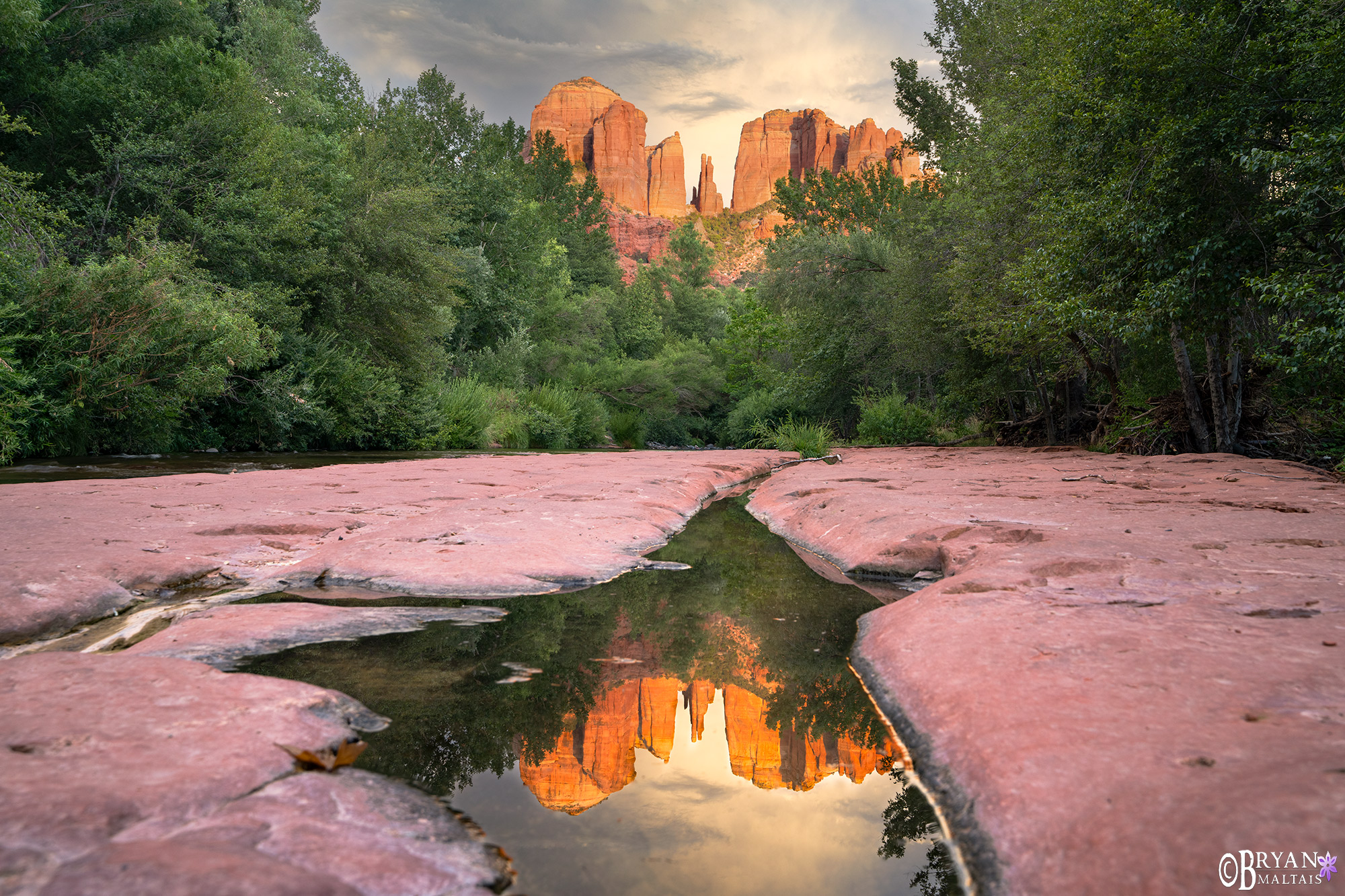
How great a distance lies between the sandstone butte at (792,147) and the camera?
4082 inches

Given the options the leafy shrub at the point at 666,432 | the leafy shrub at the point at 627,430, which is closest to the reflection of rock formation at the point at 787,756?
the leafy shrub at the point at 627,430

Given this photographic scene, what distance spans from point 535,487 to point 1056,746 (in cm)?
529

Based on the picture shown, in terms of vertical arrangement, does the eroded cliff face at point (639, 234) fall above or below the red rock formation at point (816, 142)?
below

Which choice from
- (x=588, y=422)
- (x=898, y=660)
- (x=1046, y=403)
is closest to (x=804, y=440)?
(x=1046, y=403)

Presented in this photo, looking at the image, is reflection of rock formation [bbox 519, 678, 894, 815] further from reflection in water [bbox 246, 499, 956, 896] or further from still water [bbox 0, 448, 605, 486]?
still water [bbox 0, 448, 605, 486]

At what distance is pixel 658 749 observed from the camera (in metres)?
1.82

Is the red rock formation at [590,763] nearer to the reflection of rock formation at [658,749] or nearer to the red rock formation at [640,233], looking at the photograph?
the reflection of rock formation at [658,749]

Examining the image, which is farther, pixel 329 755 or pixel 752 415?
pixel 752 415

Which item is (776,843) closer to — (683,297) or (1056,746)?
(1056,746)

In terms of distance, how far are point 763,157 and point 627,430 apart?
102 metres

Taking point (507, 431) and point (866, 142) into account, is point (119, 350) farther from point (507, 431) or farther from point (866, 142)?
point (866, 142)

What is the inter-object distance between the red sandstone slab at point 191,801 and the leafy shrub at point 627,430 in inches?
1017

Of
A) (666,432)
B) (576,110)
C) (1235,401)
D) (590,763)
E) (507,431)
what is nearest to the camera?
(590,763)

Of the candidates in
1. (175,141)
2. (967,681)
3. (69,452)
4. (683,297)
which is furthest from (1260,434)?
(683,297)
